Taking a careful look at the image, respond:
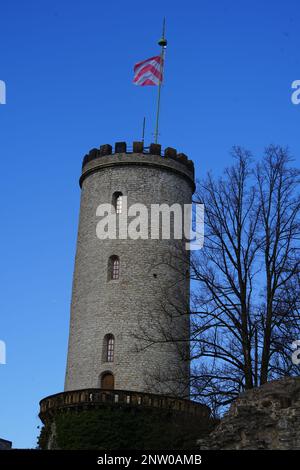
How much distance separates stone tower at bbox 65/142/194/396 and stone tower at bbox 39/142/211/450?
43 millimetres

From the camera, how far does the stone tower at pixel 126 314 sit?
3188 cm

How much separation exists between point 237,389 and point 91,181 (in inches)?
625

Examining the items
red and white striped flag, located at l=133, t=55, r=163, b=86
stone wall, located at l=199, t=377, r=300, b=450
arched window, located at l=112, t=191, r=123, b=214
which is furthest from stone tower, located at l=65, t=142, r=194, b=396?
stone wall, located at l=199, t=377, r=300, b=450

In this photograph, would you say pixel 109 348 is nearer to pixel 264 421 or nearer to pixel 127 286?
pixel 127 286

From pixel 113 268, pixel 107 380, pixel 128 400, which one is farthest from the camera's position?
pixel 113 268

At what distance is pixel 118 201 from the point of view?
3744cm

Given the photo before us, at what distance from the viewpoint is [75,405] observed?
32.4 metres

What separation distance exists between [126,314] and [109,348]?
5.34 feet

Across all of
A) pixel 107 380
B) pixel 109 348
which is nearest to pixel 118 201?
pixel 109 348

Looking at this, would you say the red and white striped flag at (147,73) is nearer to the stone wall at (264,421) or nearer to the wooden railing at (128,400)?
the wooden railing at (128,400)

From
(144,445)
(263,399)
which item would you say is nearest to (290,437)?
(263,399)

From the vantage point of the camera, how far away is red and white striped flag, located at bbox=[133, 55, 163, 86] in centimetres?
3816

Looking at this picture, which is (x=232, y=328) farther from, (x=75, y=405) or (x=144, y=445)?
(x=75, y=405)

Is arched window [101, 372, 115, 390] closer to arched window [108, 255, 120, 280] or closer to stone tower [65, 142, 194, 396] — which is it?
stone tower [65, 142, 194, 396]
